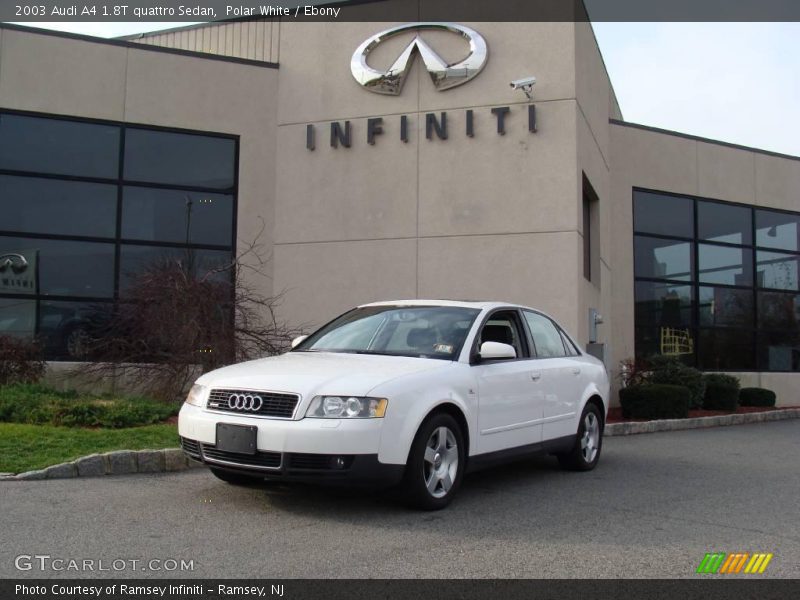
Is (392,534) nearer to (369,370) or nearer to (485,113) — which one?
(369,370)

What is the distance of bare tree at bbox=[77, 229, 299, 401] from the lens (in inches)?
430

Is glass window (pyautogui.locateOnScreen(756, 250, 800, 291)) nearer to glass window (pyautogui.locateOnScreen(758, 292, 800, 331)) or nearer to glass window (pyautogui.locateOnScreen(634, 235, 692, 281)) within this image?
glass window (pyautogui.locateOnScreen(758, 292, 800, 331))

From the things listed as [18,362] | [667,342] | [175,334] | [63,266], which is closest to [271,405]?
[175,334]

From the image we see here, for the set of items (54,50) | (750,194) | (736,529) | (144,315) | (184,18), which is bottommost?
(736,529)

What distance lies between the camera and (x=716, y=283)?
19328mm

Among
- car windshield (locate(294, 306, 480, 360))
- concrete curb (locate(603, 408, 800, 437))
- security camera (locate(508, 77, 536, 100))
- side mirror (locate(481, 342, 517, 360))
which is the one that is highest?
security camera (locate(508, 77, 536, 100))

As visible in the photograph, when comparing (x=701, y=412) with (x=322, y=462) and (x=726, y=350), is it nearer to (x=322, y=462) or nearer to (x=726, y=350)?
(x=726, y=350)

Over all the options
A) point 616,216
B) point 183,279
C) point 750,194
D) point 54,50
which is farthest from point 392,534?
point 750,194

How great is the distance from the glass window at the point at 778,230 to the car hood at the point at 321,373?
1667cm

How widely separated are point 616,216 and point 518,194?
4.90 metres

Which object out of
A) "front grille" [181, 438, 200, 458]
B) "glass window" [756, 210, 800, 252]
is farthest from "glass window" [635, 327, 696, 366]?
"front grille" [181, 438, 200, 458]

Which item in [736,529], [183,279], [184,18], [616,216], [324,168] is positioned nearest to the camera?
[736,529]

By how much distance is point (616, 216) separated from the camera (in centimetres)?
1789

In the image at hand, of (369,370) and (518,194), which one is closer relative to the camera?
(369,370)
